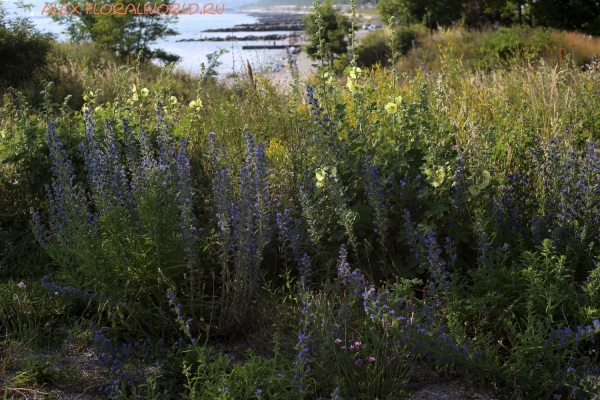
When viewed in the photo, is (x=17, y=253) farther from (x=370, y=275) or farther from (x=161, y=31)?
(x=161, y=31)

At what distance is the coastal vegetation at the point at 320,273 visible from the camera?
274 centimetres

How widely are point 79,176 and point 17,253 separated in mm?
780

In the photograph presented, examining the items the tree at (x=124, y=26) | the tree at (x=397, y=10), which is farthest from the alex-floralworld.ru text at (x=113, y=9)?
the tree at (x=397, y=10)

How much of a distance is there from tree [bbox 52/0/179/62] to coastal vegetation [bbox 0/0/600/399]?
14956mm

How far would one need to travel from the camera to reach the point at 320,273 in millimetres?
3777

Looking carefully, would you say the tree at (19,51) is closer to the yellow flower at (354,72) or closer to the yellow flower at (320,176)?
the yellow flower at (354,72)

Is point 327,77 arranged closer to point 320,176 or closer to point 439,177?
point 320,176

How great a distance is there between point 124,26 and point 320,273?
17.0 m

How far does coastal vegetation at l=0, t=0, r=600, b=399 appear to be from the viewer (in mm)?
2742

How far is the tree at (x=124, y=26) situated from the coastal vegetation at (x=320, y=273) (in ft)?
49.1

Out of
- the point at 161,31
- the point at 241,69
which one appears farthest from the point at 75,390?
the point at 161,31

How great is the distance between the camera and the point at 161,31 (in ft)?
64.1

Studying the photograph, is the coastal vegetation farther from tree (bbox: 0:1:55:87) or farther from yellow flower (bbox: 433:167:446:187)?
tree (bbox: 0:1:55:87)

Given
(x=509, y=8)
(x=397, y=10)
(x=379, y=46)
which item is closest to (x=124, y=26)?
(x=379, y=46)
